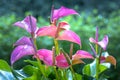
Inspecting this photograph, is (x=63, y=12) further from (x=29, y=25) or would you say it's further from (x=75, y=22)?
(x=75, y=22)

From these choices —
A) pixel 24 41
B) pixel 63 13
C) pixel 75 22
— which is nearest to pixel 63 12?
pixel 63 13

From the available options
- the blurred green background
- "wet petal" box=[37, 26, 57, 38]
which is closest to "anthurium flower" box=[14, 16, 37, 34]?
"wet petal" box=[37, 26, 57, 38]

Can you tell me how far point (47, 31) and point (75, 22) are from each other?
311 cm

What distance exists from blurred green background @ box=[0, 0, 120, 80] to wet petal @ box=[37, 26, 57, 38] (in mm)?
232

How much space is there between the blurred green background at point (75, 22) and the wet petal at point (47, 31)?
0.76 ft

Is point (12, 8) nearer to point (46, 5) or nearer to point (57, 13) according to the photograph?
point (46, 5)

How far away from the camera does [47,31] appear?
0.84 metres

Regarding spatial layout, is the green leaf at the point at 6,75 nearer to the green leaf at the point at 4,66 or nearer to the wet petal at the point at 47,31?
the green leaf at the point at 4,66

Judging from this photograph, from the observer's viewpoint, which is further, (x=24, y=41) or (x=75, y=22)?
(x=75, y=22)

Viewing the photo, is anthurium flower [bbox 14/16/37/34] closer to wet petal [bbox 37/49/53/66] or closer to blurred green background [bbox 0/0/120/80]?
wet petal [bbox 37/49/53/66]

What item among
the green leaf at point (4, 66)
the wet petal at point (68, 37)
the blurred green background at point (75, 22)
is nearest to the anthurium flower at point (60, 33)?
the wet petal at point (68, 37)

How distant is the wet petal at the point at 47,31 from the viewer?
2.73 feet

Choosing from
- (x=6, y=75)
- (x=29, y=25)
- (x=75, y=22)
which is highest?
(x=29, y=25)

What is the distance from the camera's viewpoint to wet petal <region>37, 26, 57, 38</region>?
83cm
